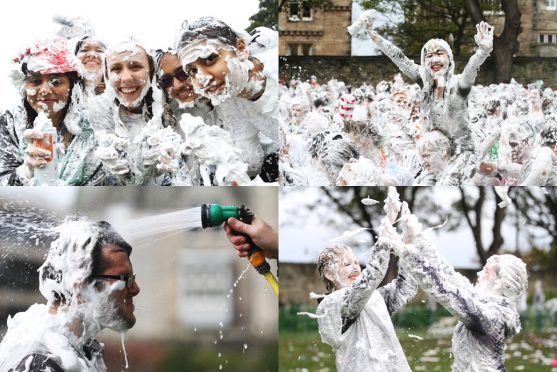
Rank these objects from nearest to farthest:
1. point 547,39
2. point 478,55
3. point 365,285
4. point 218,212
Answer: point 365,285, point 218,212, point 478,55, point 547,39

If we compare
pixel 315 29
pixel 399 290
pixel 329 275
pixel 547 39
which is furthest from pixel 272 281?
pixel 547 39

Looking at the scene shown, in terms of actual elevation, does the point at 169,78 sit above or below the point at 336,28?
below

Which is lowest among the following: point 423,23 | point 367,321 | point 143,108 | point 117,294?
point 367,321

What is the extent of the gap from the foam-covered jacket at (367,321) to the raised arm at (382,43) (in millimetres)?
940

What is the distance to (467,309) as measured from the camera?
441 centimetres

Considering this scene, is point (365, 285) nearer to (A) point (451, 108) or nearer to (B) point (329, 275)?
(B) point (329, 275)

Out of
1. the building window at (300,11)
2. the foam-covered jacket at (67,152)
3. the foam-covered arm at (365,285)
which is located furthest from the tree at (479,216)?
the foam-covered jacket at (67,152)

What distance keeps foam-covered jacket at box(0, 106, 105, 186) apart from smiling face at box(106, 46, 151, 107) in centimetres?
23

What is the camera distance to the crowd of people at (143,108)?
4566mm

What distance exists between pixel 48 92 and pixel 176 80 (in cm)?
67

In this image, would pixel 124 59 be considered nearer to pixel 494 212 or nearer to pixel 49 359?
pixel 49 359

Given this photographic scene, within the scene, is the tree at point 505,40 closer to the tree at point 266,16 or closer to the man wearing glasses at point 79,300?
the tree at point 266,16

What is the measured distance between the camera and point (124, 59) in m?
4.60

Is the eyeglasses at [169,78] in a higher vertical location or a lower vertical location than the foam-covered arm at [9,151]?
higher
